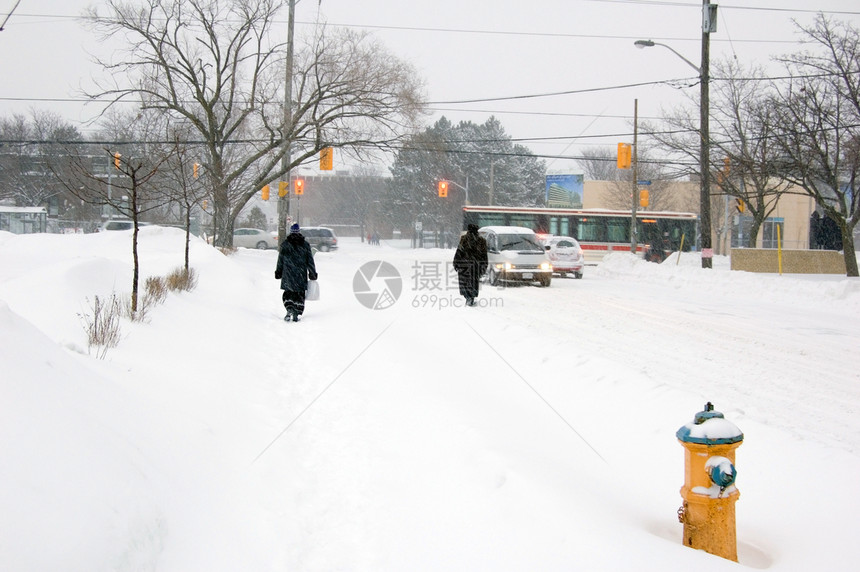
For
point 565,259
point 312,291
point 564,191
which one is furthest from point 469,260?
point 564,191

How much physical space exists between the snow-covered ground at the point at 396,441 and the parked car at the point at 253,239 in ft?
131

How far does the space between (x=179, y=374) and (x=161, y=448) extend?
2.16 m

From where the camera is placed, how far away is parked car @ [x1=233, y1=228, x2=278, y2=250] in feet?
166

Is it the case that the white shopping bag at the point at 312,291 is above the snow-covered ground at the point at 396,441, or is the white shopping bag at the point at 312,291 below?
above

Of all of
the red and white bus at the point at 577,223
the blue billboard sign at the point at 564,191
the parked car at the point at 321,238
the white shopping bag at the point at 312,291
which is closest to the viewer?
the white shopping bag at the point at 312,291

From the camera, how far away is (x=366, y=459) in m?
5.45

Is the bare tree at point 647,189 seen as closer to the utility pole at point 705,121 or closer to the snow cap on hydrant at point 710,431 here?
the utility pole at point 705,121

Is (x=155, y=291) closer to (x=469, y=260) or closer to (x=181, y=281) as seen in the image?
(x=181, y=281)

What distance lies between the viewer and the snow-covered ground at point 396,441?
11.4 ft

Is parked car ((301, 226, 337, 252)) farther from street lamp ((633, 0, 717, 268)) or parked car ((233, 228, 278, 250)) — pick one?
street lamp ((633, 0, 717, 268))

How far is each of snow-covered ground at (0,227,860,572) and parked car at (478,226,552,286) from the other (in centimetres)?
826

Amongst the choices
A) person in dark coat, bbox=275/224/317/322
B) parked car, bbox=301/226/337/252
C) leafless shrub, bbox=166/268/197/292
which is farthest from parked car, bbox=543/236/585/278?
parked car, bbox=301/226/337/252

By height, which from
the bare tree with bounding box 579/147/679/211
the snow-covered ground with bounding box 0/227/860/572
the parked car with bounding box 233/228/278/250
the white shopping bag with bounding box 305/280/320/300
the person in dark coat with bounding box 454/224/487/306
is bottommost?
the snow-covered ground with bounding box 0/227/860/572

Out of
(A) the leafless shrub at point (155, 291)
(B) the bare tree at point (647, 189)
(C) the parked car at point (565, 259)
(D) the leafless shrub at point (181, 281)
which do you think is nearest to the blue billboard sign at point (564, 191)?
(B) the bare tree at point (647, 189)
